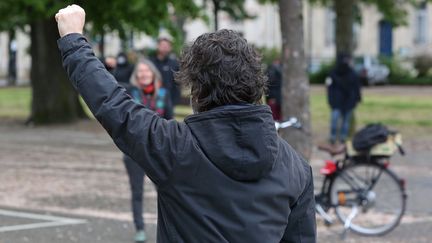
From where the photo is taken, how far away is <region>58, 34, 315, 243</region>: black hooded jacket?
2633mm

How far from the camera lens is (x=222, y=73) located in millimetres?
2654

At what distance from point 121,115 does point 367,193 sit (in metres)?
6.07

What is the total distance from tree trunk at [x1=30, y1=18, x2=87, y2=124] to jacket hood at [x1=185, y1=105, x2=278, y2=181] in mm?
18631

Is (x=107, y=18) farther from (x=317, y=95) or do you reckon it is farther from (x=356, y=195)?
(x=317, y=95)

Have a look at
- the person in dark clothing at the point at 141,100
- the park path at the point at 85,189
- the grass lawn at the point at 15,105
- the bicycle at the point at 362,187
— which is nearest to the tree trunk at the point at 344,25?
the park path at the point at 85,189

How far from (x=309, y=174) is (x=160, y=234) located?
52 cm

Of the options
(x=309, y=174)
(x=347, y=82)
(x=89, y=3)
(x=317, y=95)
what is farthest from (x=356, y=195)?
(x=317, y=95)

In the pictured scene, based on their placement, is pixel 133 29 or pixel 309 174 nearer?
pixel 309 174

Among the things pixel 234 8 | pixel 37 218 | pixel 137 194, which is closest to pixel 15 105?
pixel 234 8

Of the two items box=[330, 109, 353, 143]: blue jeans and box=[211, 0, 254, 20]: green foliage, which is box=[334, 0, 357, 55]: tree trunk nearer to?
box=[330, 109, 353, 143]: blue jeans

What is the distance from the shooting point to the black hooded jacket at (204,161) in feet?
8.64

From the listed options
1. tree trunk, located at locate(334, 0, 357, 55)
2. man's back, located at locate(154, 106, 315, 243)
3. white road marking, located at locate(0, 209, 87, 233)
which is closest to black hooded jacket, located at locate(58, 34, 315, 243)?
man's back, located at locate(154, 106, 315, 243)

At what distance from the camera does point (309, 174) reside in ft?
9.44

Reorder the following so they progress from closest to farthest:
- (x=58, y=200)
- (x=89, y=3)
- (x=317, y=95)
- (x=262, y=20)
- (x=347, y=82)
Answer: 1. (x=58, y=200)
2. (x=347, y=82)
3. (x=89, y=3)
4. (x=317, y=95)
5. (x=262, y=20)
